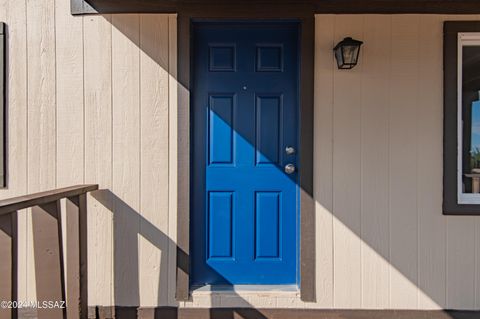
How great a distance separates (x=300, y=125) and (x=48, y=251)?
5.56ft

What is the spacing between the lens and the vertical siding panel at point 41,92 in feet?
8.39

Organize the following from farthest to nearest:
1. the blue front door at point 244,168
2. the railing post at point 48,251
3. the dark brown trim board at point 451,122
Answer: the blue front door at point 244,168 → the dark brown trim board at point 451,122 → the railing post at point 48,251

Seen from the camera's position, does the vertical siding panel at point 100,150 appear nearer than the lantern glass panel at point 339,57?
No

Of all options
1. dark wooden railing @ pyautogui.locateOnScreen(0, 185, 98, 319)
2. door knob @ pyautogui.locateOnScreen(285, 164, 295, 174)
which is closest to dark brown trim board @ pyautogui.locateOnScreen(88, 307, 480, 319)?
dark wooden railing @ pyautogui.locateOnScreen(0, 185, 98, 319)

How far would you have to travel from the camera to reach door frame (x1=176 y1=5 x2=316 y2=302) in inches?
97.8

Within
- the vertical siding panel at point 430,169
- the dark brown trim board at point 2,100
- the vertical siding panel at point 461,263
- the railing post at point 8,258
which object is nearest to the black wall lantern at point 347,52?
the vertical siding panel at point 430,169

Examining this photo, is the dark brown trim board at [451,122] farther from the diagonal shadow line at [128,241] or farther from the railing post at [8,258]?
the railing post at [8,258]

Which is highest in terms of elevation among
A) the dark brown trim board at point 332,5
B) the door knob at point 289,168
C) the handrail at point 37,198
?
the dark brown trim board at point 332,5

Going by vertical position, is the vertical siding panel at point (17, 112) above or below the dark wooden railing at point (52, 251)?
above

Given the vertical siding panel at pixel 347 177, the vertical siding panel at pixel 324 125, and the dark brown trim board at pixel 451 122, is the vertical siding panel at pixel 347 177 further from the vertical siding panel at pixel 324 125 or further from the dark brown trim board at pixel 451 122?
the dark brown trim board at pixel 451 122

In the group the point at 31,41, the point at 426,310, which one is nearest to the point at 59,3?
the point at 31,41

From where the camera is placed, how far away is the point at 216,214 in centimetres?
261

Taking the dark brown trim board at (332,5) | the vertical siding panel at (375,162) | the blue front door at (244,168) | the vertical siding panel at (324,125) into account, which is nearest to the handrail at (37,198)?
the blue front door at (244,168)

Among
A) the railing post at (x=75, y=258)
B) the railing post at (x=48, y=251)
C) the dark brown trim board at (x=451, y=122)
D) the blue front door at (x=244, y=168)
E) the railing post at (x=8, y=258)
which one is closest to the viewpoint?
the railing post at (x=8, y=258)
